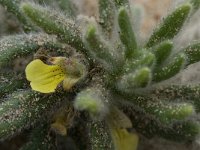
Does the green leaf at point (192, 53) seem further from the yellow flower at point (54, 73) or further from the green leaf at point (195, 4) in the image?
the yellow flower at point (54, 73)

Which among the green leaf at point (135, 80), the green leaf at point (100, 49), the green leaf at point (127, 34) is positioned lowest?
the green leaf at point (135, 80)

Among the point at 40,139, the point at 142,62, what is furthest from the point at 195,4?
the point at 40,139

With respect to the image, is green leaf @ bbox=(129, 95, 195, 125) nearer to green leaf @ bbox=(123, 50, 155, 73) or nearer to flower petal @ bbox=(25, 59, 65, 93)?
green leaf @ bbox=(123, 50, 155, 73)

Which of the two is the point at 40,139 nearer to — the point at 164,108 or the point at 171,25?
the point at 164,108

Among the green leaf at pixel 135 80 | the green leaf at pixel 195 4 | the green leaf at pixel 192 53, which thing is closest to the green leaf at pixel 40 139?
the green leaf at pixel 135 80

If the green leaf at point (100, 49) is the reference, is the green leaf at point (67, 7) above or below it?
above

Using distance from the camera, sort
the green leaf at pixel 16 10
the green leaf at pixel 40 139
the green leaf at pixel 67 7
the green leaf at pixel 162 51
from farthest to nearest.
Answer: the green leaf at pixel 67 7, the green leaf at pixel 16 10, the green leaf at pixel 40 139, the green leaf at pixel 162 51

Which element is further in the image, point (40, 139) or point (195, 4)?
point (40, 139)

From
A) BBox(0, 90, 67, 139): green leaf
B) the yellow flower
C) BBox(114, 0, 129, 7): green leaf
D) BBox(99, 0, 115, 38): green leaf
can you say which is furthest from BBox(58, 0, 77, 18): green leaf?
BBox(0, 90, 67, 139): green leaf
